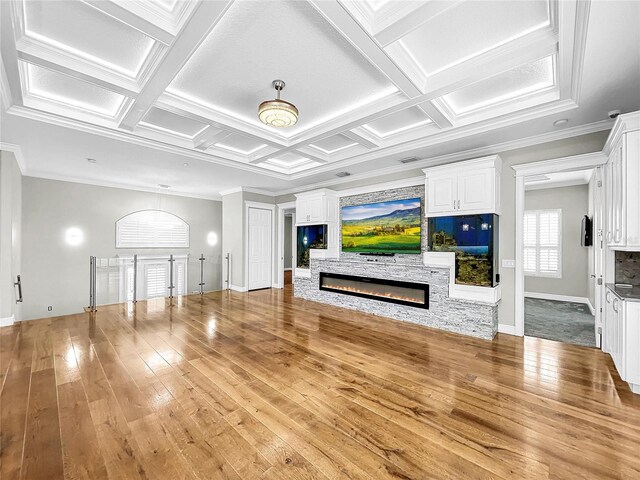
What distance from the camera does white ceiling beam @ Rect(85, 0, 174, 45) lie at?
189cm

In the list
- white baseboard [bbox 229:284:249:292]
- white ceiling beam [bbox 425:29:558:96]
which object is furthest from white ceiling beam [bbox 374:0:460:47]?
white baseboard [bbox 229:284:249:292]

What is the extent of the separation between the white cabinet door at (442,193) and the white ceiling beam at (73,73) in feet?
14.4

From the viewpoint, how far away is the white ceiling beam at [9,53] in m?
1.98

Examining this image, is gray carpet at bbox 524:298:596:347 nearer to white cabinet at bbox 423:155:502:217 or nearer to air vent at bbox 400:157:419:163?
white cabinet at bbox 423:155:502:217

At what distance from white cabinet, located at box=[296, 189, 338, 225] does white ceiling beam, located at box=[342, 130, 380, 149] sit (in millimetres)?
1938

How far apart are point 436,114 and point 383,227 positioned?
2.52m

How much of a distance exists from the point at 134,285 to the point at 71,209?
2667 mm

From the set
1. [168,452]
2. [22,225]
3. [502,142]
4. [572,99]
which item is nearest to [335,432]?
[168,452]

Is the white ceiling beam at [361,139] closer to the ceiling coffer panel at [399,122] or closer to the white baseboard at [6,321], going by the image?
the ceiling coffer panel at [399,122]

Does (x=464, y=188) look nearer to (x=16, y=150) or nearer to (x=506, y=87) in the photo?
(x=506, y=87)

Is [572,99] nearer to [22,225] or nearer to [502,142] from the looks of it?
[502,142]

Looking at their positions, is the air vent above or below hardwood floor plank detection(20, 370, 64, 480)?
above

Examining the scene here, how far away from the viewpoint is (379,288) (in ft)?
17.7

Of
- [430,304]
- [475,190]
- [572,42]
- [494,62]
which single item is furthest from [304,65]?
[430,304]
